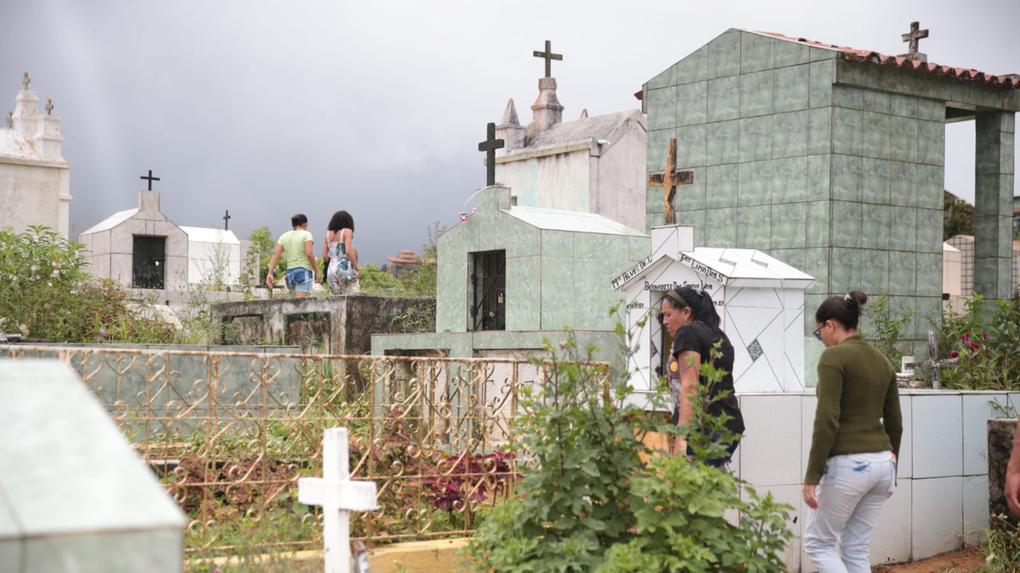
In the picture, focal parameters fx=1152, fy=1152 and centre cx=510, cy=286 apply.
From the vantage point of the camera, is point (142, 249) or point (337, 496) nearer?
point (337, 496)

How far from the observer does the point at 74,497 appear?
2.31m

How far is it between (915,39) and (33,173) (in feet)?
80.2

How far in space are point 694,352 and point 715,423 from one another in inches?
31.1

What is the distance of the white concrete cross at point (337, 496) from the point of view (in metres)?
5.43

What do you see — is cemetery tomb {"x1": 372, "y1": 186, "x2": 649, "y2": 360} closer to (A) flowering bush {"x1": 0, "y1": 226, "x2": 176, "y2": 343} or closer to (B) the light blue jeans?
(A) flowering bush {"x1": 0, "y1": 226, "x2": 176, "y2": 343}

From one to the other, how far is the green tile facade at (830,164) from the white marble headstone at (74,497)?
11.4 meters

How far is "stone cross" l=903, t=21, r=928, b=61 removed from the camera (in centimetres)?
1508

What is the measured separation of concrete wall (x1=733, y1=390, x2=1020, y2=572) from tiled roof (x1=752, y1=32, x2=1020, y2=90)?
213 inches

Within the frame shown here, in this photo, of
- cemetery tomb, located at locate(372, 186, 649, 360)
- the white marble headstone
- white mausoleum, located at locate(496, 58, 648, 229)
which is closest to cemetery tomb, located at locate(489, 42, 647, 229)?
white mausoleum, located at locate(496, 58, 648, 229)

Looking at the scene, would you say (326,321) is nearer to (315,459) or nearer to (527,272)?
(527,272)

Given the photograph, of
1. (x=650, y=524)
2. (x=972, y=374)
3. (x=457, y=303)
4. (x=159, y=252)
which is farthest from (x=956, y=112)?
(x=159, y=252)

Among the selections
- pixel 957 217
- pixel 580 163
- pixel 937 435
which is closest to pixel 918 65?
pixel 937 435

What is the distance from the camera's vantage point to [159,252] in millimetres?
26953

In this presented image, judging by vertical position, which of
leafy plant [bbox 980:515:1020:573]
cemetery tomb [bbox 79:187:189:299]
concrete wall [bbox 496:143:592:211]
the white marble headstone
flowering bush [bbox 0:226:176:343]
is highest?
concrete wall [bbox 496:143:592:211]
